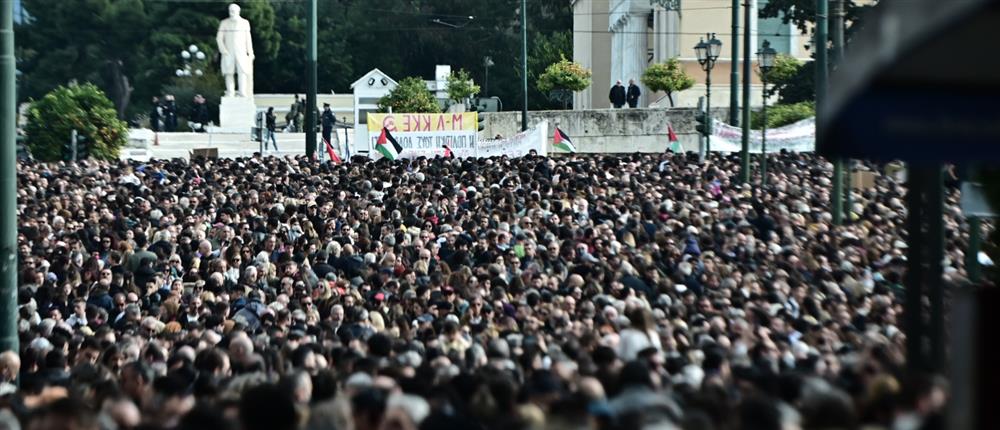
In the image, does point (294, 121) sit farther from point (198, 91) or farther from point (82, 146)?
point (198, 91)

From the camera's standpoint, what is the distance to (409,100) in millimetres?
53938

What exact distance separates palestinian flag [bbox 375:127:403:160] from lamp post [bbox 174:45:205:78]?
3673 centimetres

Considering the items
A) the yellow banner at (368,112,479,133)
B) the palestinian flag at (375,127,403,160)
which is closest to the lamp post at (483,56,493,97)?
the yellow banner at (368,112,479,133)

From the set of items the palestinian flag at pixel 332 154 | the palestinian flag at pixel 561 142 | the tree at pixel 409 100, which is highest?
the tree at pixel 409 100

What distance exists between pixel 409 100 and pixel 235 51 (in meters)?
5.66

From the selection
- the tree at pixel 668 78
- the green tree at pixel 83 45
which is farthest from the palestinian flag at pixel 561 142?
the green tree at pixel 83 45

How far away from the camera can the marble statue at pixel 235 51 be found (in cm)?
5269

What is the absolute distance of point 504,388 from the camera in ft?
27.6

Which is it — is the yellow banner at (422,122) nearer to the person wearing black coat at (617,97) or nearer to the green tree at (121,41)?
the person wearing black coat at (617,97)

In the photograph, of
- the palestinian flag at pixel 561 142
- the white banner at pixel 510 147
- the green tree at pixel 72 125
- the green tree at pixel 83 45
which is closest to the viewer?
the white banner at pixel 510 147

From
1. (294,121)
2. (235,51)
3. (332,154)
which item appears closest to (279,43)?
(294,121)

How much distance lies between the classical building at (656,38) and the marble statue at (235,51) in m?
14.0

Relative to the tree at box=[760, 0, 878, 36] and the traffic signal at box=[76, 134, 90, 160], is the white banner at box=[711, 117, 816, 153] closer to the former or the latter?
the tree at box=[760, 0, 878, 36]

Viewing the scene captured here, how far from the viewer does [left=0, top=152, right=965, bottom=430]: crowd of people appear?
25.8 ft
